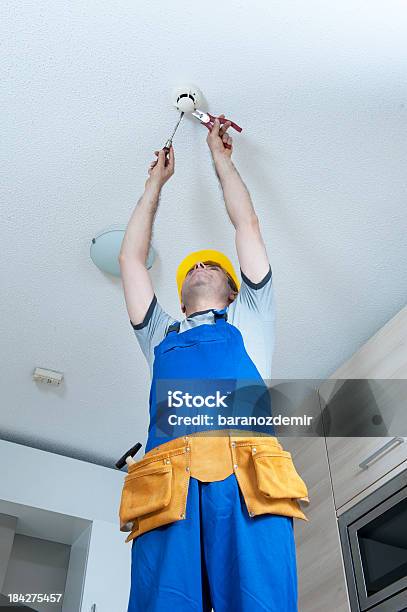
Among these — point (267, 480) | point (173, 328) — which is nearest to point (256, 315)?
point (173, 328)

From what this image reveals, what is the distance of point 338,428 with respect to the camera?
7.89ft

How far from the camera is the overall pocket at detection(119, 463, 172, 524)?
45.1 inches

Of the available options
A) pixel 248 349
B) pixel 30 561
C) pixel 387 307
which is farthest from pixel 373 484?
pixel 30 561

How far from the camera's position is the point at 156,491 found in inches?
46.0

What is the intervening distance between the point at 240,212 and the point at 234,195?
0.19 feet

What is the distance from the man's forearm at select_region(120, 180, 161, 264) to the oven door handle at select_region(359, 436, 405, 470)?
1.00 metres

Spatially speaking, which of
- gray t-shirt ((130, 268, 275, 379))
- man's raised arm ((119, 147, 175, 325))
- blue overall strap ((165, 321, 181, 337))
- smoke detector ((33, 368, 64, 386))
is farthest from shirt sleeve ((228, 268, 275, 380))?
smoke detector ((33, 368, 64, 386))

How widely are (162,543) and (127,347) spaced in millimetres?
1428

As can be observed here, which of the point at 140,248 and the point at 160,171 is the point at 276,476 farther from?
the point at 160,171

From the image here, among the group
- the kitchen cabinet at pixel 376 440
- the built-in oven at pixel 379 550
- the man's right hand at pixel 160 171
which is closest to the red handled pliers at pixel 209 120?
the man's right hand at pixel 160 171

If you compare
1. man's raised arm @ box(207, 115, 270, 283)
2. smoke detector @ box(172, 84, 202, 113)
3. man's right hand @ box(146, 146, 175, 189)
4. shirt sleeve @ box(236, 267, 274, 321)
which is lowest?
shirt sleeve @ box(236, 267, 274, 321)

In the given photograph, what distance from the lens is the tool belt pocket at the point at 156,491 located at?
3.73ft

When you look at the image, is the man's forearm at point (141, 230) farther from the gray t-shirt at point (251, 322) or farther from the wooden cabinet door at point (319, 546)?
the wooden cabinet door at point (319, 546)

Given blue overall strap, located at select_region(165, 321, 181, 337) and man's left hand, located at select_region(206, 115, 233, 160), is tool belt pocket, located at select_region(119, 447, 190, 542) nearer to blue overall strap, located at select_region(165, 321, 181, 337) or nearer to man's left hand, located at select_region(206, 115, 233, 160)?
blue overall strap, located at select_region(165, 321, 181, 337)
